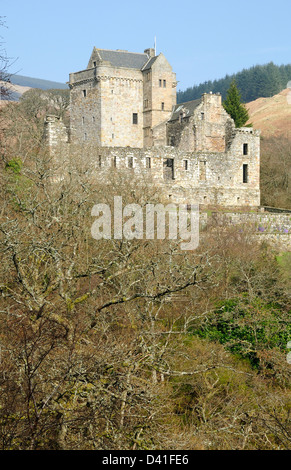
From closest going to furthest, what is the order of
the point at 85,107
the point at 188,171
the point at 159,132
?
the point at 188,171, the point at 159,132, the point at 85,107

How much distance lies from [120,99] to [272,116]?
42350mm

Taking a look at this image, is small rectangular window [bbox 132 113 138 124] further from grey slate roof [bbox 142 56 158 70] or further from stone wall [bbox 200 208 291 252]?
stone wall [bbox 200 208 291 252]

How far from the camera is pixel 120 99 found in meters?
40.2

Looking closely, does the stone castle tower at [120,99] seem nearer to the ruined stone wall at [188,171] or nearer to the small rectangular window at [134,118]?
the small rectangular window at [134,118]

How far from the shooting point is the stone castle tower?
39469 mm

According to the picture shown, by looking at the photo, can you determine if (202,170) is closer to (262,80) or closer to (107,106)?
(107,106)

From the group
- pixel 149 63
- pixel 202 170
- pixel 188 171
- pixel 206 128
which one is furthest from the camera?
pixel 149 63

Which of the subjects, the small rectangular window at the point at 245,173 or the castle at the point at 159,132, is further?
the small rectangular window at the point at 245,173

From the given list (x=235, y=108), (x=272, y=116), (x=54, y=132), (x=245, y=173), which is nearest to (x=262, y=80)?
(x=272, y=116)

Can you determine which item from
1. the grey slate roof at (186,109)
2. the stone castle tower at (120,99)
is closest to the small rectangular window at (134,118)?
the stone castle tower at (120,99)

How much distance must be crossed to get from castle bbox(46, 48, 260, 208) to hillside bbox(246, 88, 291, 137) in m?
26.3

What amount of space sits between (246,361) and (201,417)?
4.07 metres

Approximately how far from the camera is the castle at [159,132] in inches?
1271

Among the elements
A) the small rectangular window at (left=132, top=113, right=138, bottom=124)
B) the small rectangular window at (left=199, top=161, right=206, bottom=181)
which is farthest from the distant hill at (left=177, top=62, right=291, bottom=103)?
the small rectangular window at (left=199, top=161, right=206, bottom=181)
